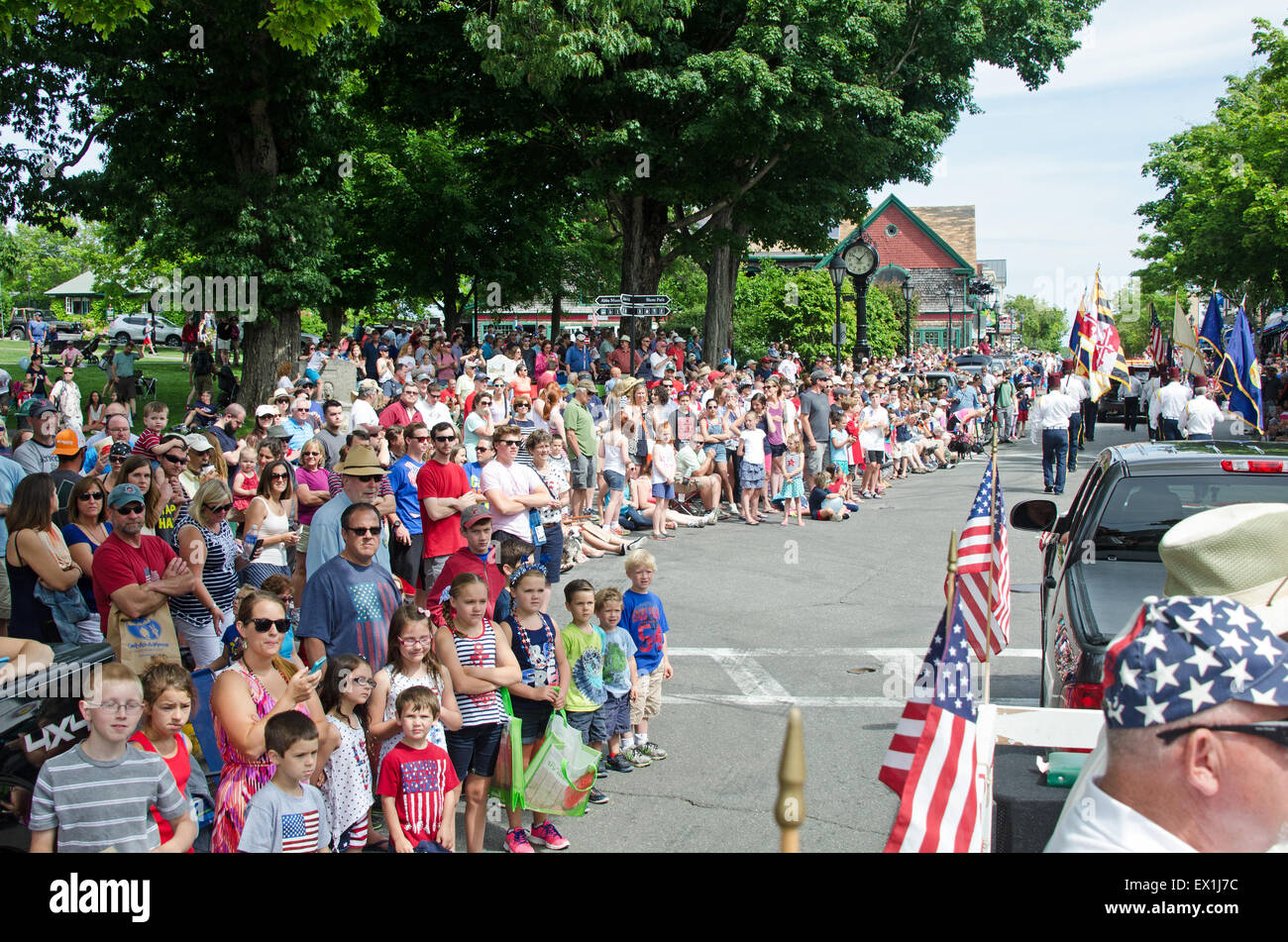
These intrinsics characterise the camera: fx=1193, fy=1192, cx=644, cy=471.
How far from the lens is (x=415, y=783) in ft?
18.3

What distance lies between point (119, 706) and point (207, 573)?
320 centimetres

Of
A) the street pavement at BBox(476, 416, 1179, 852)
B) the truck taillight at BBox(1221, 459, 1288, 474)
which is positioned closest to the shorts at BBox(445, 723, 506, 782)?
the street pavement at BBox(476, 416, 1179, 852)

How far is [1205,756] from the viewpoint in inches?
83.9

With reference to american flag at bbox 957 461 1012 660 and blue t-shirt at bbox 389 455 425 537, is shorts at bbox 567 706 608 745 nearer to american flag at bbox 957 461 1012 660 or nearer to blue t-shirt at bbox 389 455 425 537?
american flag at bbox 957 461 1012 660

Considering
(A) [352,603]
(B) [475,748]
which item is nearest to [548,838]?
(B) [475,748]

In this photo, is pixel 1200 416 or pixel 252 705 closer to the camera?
pixel 252 705

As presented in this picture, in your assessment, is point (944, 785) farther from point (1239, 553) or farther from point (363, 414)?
point (363, 414)

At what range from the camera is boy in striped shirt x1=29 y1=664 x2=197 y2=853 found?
451 cm

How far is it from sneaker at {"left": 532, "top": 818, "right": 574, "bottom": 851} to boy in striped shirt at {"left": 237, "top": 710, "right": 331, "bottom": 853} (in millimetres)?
1581
